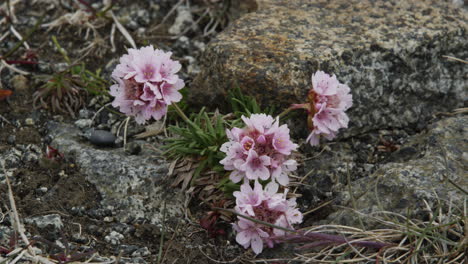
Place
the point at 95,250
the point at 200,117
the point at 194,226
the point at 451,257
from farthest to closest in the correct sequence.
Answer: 1. the point at 200,117
2. the point at 194,226
3. the point at 95,250
4. the point at 451,257

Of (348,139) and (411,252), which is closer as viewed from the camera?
(411,252)

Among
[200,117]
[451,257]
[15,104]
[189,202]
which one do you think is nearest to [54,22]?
[15,104]

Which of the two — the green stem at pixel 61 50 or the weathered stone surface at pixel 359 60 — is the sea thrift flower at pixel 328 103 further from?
the green stem at pixel 61 50

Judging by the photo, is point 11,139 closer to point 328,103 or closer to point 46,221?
point 46,221

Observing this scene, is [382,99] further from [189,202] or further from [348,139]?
[189,202]

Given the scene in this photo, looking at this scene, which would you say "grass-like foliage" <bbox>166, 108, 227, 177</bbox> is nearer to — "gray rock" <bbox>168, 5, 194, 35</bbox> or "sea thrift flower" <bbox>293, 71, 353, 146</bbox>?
"sea thrift flower" <bbox>293, 71, 353, 146</bbox>

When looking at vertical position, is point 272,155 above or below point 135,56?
below

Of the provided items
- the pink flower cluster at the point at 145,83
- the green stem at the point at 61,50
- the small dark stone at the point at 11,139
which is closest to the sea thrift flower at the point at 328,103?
the pink flower cluster at the point at 145,83

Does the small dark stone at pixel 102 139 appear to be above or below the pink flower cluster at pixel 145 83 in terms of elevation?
below
